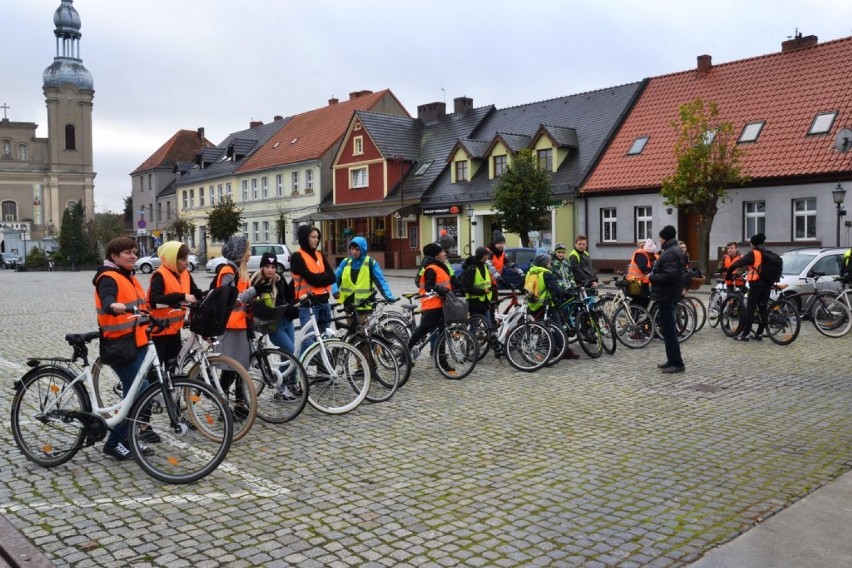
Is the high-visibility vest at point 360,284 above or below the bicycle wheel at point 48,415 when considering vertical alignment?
above

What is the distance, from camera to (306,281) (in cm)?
891

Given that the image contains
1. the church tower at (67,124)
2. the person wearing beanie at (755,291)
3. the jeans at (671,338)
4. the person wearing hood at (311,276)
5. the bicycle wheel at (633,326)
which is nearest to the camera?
the person wearing hood at (311,276)

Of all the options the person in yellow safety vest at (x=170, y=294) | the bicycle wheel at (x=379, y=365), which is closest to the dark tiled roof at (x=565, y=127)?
the bicycle wheel at (x=379, y=365)

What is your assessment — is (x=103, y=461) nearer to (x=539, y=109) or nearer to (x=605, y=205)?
(x=605, y=205)

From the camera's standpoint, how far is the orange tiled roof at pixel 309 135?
5141 cm

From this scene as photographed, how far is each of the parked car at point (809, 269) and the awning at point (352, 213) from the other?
88.3ft

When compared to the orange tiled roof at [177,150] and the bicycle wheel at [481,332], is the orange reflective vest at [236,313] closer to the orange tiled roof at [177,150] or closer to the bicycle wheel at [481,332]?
the bicycle wheel at [481,332]

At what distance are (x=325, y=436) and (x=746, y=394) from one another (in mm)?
4681

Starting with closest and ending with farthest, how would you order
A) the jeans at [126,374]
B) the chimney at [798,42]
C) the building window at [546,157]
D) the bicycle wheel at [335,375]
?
the jeans at [126,374], the bicycle wheel at [335,375], the chimney at [798,42], the building window at [546,157]

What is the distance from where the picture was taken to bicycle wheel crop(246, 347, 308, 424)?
755cm

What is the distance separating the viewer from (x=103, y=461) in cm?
635

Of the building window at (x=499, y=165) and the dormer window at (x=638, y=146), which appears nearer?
the dormer window at (x=638, y=146)

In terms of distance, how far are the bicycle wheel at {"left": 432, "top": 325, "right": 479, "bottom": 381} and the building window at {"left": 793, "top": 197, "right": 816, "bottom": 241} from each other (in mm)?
21040

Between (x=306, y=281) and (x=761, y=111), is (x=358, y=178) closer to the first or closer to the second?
(x=761, y=111)
